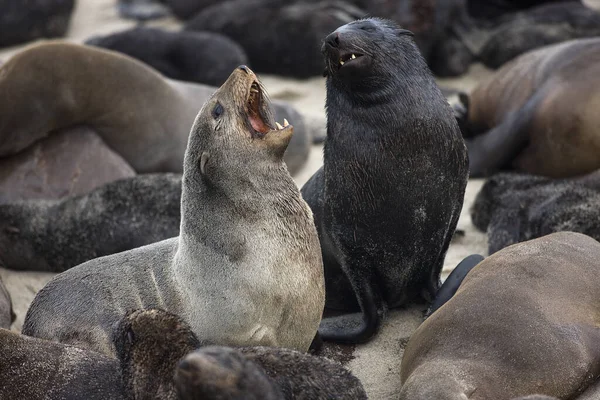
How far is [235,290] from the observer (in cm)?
475

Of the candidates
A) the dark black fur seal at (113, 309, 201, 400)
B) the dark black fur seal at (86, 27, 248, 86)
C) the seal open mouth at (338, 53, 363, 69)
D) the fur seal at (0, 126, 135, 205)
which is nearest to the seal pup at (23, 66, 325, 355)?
the dark black fur seal at (113, 309, 201, 400)

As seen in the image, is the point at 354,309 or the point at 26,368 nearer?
the point at 26,368

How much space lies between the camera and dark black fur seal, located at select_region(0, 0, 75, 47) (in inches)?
517

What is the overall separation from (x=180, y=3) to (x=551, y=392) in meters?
10.4

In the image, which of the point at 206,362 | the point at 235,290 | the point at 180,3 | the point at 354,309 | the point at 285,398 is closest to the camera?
the point at 206,362

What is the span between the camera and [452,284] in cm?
550

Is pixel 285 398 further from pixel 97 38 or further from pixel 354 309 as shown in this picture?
pixel 97 38

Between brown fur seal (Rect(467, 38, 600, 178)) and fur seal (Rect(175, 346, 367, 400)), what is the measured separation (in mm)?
3990

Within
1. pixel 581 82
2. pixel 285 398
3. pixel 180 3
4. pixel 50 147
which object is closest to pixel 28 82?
pixel 50 147

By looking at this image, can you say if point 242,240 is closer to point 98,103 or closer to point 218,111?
point 218,111

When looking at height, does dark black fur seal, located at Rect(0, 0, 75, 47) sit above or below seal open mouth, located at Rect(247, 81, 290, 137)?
below

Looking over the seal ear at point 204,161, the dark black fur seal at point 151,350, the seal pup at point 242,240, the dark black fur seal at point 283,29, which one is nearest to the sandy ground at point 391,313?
the dark black fur seal at point 283,29

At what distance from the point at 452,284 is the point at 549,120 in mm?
2595

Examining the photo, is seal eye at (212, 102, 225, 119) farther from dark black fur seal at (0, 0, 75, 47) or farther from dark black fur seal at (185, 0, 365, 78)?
dark black fur seal at (0, 0, 75, 47)
